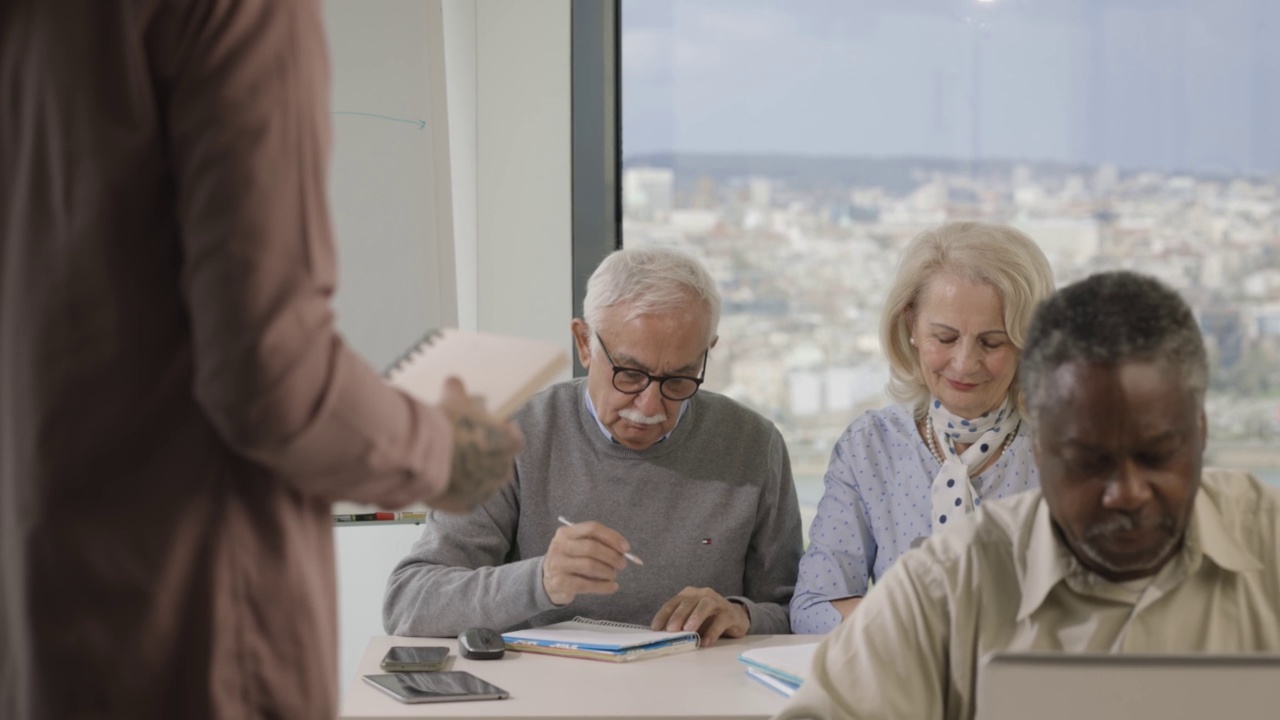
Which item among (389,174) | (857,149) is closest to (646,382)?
(389,174)

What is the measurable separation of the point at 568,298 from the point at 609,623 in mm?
1466

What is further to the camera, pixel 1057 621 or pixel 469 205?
pixel 469 205

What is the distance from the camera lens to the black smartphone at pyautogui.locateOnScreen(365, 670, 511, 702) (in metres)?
1.91

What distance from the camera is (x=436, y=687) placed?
6.40ft

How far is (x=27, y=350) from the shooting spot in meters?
0.99

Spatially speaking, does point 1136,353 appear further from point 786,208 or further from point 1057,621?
point 786,208

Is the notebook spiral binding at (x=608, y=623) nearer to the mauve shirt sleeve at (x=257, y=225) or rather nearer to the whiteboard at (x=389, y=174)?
the whiteboard at (x=389, y=174)

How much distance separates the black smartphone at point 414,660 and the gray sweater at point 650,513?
0.91 ft

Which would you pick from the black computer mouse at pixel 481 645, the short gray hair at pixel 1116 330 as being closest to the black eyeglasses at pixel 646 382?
the black computer mouse at pixel 481 645

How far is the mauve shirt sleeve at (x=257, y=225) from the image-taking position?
38.0 inches

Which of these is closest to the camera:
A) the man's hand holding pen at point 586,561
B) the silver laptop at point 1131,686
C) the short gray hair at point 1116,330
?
Result: the silver laptop at point 1131,686

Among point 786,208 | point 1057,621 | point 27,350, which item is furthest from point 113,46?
point 786,208

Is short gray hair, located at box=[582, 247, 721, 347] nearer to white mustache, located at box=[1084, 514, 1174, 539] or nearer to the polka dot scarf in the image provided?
the polka dot scarf

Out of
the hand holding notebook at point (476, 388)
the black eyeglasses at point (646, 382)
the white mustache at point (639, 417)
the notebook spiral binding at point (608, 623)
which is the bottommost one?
the notebook spiral binding at point (608, 623)
